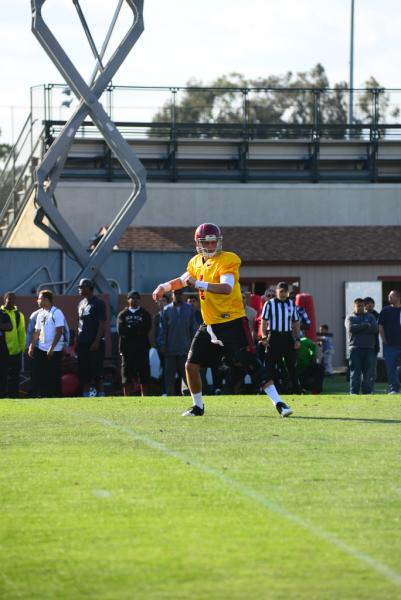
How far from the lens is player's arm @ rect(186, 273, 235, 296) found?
1306 centimetres

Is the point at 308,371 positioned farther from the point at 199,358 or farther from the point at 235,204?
the point at 235,204

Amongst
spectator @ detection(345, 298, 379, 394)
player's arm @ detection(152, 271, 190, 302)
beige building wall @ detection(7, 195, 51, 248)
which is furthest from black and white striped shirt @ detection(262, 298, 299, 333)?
→ beige building wall @ detection(7, 195, 51, 248)

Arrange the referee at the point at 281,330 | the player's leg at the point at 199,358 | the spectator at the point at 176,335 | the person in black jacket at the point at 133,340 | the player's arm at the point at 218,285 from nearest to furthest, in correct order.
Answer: the player's arm at the point at 218,285, the player's leg at the point at 199,358, the referee at the point at 281,330, the person in black jacket at the point at 133,340, the spectator at the point at 176,335

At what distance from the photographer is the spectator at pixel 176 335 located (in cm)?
2147

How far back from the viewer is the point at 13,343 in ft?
72.9

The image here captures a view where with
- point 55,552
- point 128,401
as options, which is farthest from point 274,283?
point 55,552

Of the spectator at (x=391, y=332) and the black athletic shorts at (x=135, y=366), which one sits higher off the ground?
the spectator at (x=391, y=332)

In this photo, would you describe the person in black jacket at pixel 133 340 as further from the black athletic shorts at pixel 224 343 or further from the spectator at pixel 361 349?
the black athletic shorts at pixel 224 343

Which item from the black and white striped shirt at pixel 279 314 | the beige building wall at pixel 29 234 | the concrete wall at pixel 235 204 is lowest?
the black and white striped shirt at pixel 279 314

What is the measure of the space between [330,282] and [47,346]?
19575mm

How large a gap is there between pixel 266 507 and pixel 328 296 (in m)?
30.8

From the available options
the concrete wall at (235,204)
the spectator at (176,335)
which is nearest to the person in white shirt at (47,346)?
the spectator at (176,335)

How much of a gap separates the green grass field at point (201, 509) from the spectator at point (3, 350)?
888cm

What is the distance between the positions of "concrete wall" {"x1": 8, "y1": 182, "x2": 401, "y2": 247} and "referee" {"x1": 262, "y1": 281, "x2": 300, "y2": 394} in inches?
762
